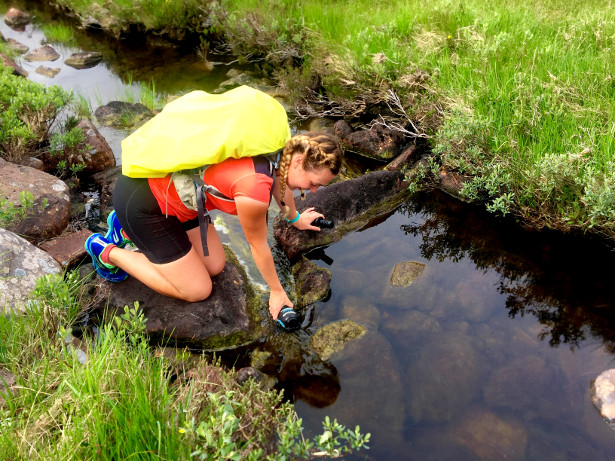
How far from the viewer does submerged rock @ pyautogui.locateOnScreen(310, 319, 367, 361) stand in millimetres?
3660

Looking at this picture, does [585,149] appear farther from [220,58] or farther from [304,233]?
[220,58]

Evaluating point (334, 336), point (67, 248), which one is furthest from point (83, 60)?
point (334, 336)

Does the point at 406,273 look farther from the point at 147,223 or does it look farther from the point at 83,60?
the point at 83,60

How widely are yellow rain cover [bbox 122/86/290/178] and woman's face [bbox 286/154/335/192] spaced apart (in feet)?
0.55

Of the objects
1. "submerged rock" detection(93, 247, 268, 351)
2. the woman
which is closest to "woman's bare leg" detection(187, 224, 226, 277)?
the woman

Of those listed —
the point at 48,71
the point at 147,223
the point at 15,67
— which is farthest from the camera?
the point at 48,71

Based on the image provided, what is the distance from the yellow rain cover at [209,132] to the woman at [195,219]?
13 cm

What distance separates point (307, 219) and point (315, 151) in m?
1.57

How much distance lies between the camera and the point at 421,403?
327 cm

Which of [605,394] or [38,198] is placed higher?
[605,394]

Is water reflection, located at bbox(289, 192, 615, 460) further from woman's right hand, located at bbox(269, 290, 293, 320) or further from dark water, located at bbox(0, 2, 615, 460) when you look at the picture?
woman's right hand, located at bbox(269, 290, 293, 320)

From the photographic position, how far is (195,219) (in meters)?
3.88

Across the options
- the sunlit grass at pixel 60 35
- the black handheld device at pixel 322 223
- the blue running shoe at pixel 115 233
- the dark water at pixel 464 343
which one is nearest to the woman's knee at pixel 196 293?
the dark water at pixel 464 343

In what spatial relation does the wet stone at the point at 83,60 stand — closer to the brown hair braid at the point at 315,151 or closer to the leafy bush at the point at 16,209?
the leafy bush at the point at 16,209
